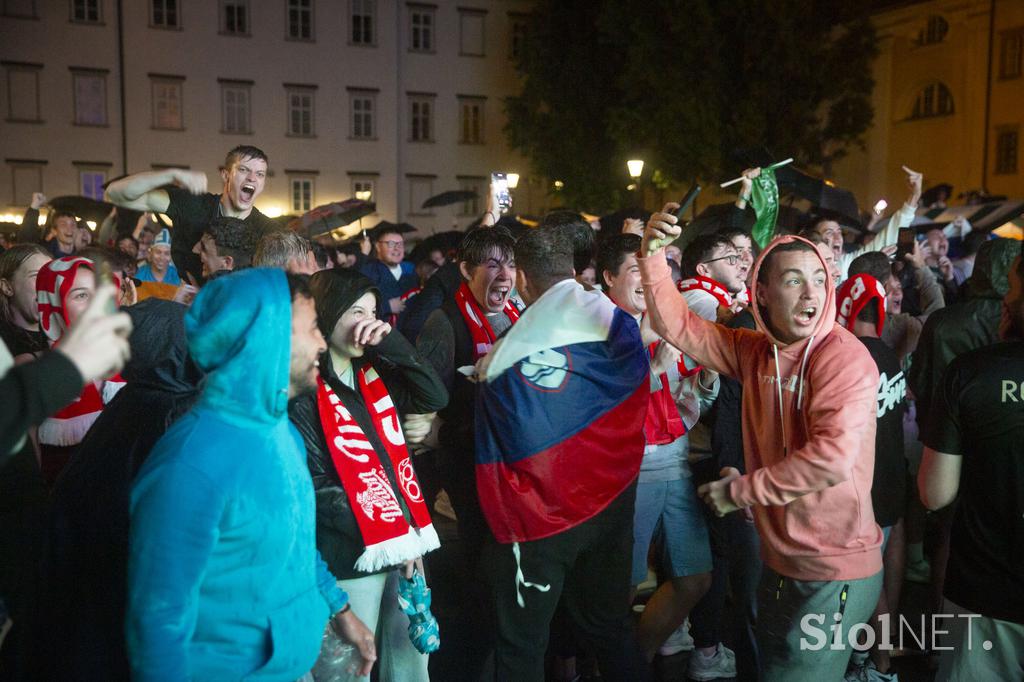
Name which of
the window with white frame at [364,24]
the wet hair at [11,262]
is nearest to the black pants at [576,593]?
the wet hair at [11,262]

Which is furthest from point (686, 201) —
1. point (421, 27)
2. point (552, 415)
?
point (421, 27)

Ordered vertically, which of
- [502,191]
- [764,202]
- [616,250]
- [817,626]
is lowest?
[817,626]

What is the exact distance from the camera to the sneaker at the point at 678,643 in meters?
5.34

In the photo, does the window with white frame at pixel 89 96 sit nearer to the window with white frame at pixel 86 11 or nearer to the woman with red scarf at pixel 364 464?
the window with white frame at pixel 86 11

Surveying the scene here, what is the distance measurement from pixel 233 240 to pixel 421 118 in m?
37.5

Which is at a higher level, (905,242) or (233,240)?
(905,242)

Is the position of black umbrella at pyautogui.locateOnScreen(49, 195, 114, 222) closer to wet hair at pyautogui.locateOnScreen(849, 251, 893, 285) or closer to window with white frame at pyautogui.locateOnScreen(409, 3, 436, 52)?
wet hair at pyautogui.locateOnScreen(849, 251, 893, 285)

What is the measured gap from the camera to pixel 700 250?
5.30 m

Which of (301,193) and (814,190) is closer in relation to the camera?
(814,190)

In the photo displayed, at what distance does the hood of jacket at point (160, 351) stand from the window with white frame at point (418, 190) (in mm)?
37332

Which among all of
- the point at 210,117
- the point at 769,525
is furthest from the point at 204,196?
the point at 210,117

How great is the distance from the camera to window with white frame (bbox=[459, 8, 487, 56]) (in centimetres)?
4091

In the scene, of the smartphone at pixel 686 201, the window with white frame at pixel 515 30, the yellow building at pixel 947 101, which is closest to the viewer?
the smartphone at pixel 686 201

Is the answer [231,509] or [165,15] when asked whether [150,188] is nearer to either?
[231,509]
